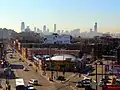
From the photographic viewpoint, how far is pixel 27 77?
770 inches

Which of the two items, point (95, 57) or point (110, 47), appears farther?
point (110, 47)

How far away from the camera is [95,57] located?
2988 centimetres

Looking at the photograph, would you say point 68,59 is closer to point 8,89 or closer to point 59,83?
point 59,83

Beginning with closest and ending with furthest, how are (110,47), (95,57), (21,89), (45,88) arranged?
(21,89), (45,88), (95,57), (110,47)

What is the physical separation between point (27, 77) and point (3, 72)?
147cm

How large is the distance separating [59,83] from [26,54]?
16407mm

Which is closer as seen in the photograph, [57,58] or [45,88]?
[45,88]

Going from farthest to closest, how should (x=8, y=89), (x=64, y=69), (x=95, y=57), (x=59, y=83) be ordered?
1. (x=95, y=57)
2. (x=64, y=69)
3. (x=59, y=83)
4. (x=8, y=89)

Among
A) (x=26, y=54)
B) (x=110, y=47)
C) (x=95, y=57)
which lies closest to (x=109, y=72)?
(x=95, y=57)

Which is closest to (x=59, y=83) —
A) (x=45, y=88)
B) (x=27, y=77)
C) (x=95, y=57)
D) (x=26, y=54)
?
(x=45, y=88)

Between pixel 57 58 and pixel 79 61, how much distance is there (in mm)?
1595

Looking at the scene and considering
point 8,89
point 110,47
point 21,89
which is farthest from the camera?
point 110,47

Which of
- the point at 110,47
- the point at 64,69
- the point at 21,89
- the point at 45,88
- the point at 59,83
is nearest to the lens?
the point at 21,89

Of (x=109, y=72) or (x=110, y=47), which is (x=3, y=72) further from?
(x=110, y=47)
